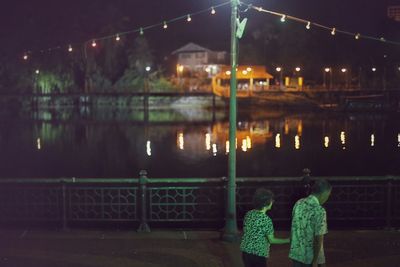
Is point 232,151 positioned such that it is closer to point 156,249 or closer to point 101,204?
point 156,249

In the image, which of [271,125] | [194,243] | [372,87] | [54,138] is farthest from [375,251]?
[372,87]

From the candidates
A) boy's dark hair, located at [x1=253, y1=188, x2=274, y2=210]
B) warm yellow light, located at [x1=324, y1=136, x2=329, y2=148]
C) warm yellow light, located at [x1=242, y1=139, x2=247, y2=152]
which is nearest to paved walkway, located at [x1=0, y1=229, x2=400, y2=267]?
boy's dark hair, located at [x1=253, y1=188, x2=274, y2=210]

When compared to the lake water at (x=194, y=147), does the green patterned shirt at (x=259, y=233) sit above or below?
above

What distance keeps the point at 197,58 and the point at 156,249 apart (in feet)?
288

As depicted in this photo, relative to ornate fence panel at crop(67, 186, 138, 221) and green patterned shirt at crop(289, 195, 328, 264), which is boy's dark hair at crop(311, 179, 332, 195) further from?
ornate fence panel at crop(67, 186, 138, 221)

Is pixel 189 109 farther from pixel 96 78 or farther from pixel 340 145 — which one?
pixel 340 145

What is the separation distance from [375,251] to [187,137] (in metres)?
38.6

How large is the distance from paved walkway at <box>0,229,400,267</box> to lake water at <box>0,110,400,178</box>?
19.5m

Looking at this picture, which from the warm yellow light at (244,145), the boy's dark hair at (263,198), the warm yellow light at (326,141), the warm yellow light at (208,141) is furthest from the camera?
the warm yellow light at (326,141)

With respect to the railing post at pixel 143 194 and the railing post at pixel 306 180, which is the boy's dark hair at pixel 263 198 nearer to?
the railing post at pixel 143 194

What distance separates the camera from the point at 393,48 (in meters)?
90.6

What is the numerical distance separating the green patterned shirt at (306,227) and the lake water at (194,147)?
23961mm

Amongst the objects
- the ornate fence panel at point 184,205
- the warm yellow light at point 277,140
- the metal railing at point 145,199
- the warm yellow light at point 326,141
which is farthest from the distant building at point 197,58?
the metal railing at point 145,199

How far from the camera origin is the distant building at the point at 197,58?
94.8m
